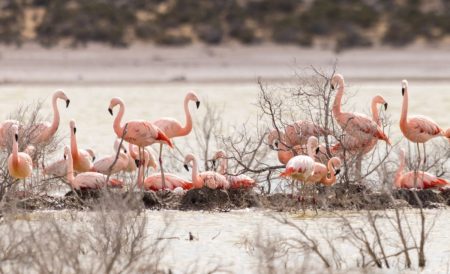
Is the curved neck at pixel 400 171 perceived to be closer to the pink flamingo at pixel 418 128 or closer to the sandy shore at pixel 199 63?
the pink flamingo at pixel 418 128

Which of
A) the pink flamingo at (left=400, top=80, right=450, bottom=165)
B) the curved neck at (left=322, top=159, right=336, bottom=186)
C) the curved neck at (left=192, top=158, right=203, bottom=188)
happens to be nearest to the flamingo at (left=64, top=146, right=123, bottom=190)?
the curved neck at (left=192, top=158, right=203, bottom=188)

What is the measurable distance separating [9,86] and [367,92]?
874cm

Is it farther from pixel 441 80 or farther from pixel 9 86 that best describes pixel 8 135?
pixel 441 80

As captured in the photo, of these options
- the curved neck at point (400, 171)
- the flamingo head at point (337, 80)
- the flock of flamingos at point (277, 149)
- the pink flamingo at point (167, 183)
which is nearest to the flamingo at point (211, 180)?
the flock of flamingos at point (277, 149)

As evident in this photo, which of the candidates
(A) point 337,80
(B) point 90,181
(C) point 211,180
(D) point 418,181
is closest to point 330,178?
(D) point 418,181

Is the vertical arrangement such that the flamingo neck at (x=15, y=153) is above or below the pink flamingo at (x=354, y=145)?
below

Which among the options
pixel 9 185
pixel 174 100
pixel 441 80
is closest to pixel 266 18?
pixel 441 80

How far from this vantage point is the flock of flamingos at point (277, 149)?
1210 cm

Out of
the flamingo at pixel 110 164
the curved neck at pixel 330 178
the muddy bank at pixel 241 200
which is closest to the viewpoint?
the muddy bank at pixel 241 200

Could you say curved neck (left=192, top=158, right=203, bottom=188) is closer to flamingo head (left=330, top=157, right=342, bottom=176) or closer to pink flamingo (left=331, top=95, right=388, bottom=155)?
flamingo head (left=330, top=157, right=342, bottom=176)

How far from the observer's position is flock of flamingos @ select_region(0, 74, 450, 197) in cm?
1210

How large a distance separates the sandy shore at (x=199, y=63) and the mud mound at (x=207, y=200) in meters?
18.0

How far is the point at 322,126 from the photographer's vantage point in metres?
13.1

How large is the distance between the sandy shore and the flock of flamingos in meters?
16.9
